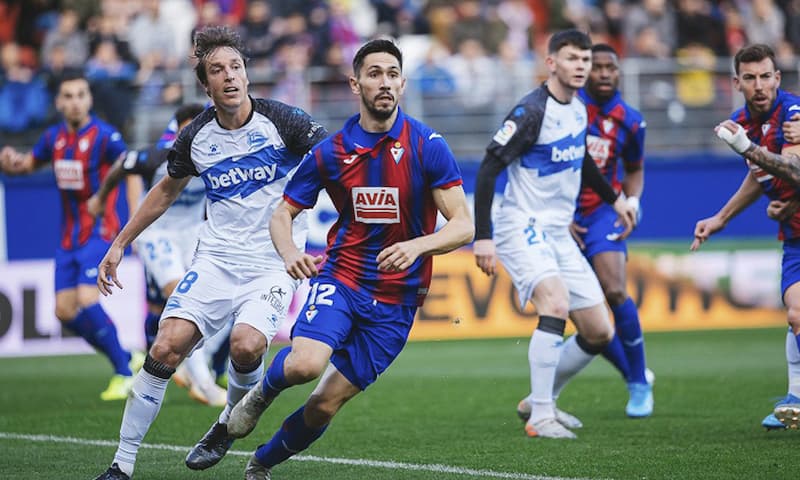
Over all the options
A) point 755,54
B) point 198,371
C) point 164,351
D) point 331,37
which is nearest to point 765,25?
point 331,37

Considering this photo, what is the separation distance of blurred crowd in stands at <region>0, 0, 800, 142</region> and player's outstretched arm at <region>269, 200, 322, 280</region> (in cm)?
1136

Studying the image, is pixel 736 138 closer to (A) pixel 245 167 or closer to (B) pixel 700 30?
(A) pixel 245 167

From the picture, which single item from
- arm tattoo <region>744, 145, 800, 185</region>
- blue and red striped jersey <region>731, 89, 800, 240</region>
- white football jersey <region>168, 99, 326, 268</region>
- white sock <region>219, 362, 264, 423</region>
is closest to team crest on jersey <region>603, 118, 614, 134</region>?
blue and red striped jersey <region>731, 89, 800, 240</region>

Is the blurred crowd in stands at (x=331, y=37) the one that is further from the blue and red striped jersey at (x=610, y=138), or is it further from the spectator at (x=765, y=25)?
the blue and red striped jersey at (x=610, y=138)

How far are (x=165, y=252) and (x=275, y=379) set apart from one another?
15.6ft

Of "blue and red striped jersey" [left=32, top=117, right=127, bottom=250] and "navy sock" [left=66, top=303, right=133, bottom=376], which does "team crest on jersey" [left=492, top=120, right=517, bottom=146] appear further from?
"navy sock" [left=66, top=303, right=133, bottom=376]

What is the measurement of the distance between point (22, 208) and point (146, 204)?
10.8 meters

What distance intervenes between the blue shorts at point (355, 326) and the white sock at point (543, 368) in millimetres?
2337

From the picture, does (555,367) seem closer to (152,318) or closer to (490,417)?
(490,417)

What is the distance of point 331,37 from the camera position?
19.7 metres

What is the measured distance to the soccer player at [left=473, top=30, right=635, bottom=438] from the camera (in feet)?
30.2

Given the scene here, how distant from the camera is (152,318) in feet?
37.2

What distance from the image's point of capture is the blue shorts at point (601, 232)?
10.4m

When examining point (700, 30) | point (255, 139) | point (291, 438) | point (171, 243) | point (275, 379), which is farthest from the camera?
point (700, 30)
